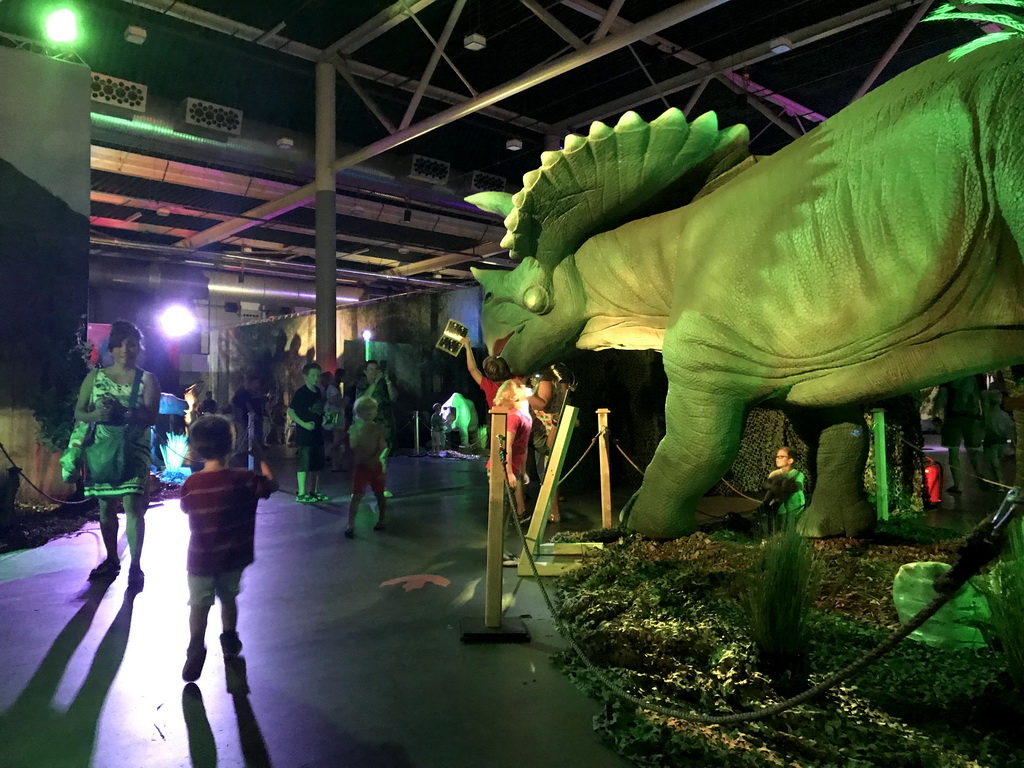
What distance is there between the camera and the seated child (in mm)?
2613

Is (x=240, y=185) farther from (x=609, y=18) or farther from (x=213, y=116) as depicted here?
(x=609, y=18)

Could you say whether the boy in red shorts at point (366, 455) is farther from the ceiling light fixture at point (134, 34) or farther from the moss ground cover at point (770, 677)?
the ceiling light fixture at point (134, 34)

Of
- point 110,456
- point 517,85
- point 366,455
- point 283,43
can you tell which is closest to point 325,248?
point 283,43

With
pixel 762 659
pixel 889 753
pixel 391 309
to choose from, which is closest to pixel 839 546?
pixel 762 659

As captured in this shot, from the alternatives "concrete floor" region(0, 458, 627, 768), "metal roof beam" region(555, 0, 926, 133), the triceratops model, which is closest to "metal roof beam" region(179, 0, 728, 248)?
"metal roof beam" region(555, 0, 926, 133)

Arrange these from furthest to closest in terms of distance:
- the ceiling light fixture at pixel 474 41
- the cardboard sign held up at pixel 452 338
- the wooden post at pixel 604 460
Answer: the ceiling light fixture at pixel 474 41
the cardboard sign held up at pixel 452 338
the wooden post at pixel 604 460

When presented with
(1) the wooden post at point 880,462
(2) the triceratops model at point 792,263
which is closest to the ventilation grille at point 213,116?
(2) the triceratops model at point 792,263

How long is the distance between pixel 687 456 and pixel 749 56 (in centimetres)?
690

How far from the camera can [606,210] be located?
3.58 meters

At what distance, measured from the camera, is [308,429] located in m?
6.52

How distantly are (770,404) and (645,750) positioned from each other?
1876 mm

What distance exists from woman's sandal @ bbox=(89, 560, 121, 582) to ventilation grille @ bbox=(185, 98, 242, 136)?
645cm

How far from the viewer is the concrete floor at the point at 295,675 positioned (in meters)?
2.09

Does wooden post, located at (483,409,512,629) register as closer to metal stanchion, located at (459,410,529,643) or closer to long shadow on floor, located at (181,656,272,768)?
metal stanchion, located at (459,410,529,643)
